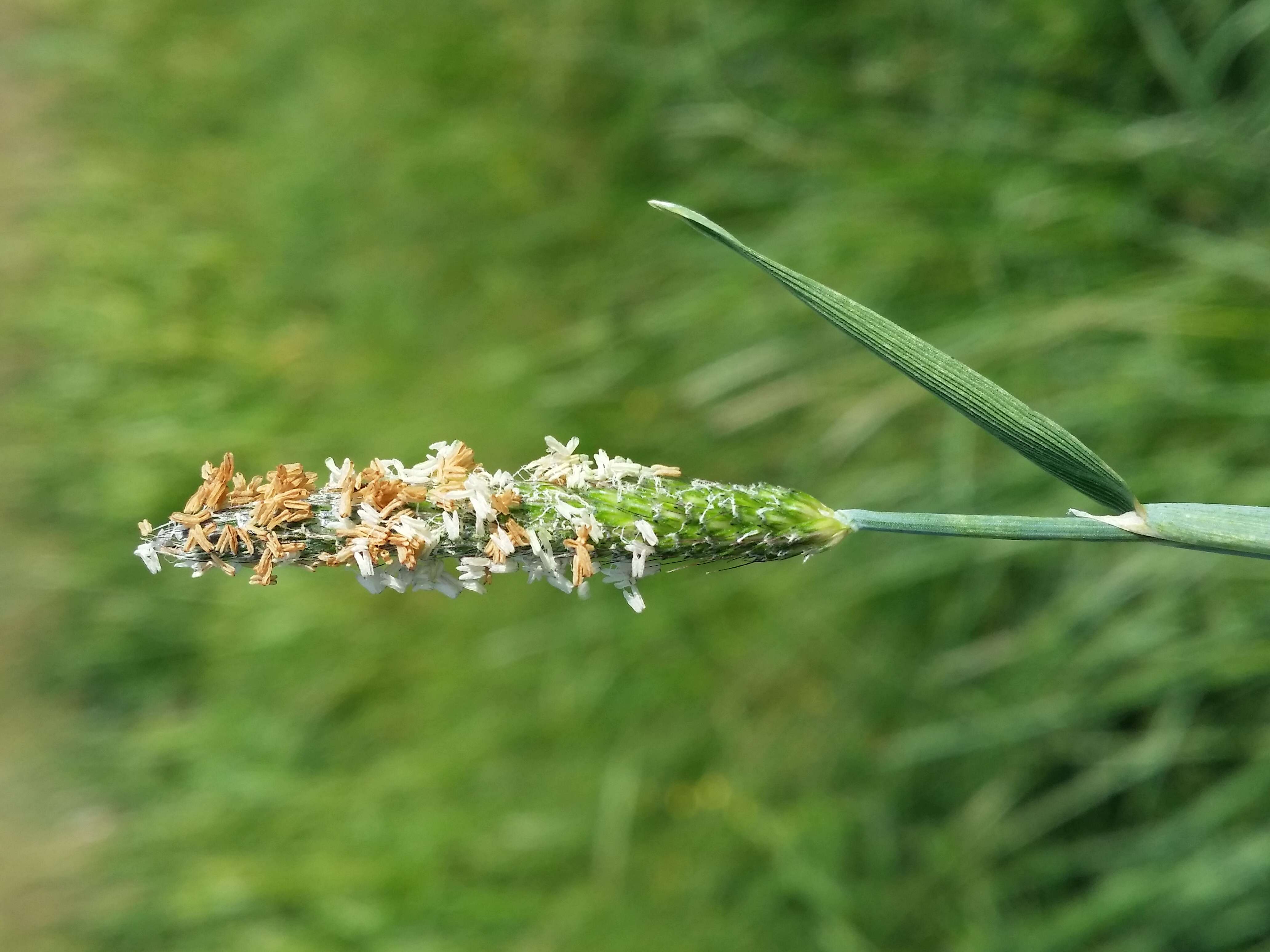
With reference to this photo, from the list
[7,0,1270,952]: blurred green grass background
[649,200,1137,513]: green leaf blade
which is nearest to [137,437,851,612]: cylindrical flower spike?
[649,200,1137,513]: green leaf blade

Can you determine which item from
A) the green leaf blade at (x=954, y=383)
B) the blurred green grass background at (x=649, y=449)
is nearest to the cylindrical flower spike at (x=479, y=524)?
the green leaf blade at (x=954, y=383)

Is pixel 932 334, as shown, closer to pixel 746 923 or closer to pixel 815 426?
pixel 815 426

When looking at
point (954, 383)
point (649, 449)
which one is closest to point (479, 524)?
point (954, 383)

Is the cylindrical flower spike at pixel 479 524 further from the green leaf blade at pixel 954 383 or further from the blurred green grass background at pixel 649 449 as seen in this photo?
the blurred green grass background at pixel 649 449

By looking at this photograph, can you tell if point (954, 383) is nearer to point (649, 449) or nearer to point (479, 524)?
point (479, 524)

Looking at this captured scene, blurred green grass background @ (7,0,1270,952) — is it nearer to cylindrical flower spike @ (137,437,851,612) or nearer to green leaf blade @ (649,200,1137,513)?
green leaf blade @ (649,200,1137,513)

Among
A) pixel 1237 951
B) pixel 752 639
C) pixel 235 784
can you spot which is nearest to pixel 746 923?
pixel 752 639
